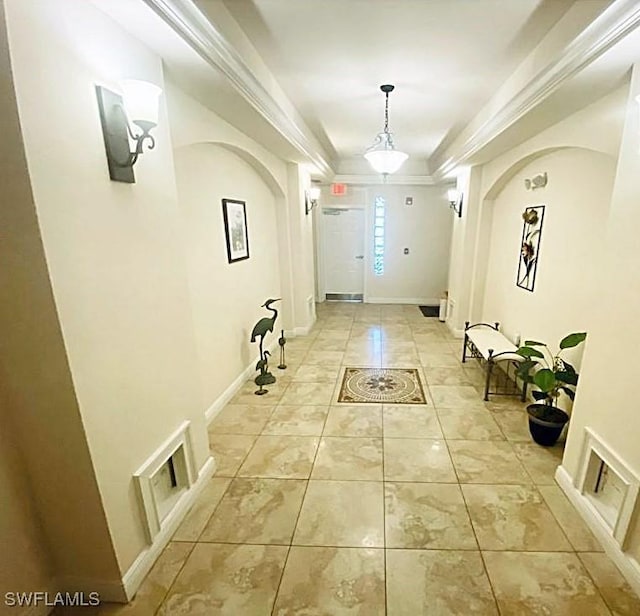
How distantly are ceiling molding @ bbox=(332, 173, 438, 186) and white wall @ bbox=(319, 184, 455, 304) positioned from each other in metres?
0.21

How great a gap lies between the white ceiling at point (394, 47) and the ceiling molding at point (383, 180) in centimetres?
299

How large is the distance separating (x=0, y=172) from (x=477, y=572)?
8.30 feet

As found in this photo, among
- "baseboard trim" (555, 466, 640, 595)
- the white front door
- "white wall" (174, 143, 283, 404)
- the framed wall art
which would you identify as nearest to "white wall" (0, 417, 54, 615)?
"white wall" (174, 143, 283, 404)

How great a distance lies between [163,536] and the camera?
1877 millimetres

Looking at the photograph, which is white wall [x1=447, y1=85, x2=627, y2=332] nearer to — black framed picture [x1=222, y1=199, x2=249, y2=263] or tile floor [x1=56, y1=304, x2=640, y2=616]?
tile floor [x1=56, y1=304, x2=640, y2=616]

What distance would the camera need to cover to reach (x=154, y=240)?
175 cm

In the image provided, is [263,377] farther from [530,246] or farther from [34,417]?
Result: [530,246]

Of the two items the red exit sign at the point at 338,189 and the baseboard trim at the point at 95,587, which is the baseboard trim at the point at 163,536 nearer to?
the baseboard trim at the point at 95,587

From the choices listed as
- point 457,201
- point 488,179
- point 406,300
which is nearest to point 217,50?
point 488,179

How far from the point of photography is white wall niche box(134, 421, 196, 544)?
5.63ft

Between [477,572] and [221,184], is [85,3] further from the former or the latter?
[477,572]

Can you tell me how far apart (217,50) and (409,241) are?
5.95 meters

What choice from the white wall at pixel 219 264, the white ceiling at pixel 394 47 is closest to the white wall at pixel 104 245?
the white ceiling at pixel 394 47

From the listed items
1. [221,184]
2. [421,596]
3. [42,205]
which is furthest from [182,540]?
[221,184]
